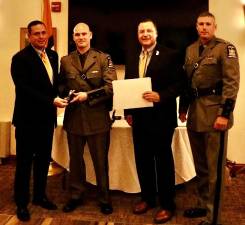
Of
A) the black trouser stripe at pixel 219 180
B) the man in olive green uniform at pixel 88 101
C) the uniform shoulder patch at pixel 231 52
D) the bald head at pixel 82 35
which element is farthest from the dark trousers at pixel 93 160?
the uniform shoulder patch at pixel 231 52

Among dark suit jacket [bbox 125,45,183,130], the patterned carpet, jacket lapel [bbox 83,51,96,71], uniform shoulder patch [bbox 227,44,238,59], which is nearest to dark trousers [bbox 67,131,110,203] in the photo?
the patterned carpet

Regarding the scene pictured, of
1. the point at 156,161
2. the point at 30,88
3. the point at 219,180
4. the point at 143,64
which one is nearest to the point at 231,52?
the point at 143,64

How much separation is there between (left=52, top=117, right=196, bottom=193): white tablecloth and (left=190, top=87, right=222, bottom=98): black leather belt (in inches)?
25.8

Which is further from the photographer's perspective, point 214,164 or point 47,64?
point 47,64

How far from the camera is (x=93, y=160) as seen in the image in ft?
9.41

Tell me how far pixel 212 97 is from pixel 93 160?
1053 millimetres

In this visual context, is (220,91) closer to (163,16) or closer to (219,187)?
(219,187)

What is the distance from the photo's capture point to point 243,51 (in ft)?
13.8

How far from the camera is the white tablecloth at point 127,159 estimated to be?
315 centimetres

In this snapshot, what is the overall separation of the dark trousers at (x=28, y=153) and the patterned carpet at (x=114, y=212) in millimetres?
175

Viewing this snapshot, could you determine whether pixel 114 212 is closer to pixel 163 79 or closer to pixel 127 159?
pixel 127 159

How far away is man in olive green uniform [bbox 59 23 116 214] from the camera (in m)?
2.72

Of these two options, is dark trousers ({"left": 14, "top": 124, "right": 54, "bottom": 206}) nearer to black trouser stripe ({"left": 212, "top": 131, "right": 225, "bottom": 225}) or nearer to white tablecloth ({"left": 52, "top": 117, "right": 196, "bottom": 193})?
white tablecloth ({"left": 52, "top": 117, "right": 196, "bottom": 193})

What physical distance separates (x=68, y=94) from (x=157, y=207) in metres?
1.16
